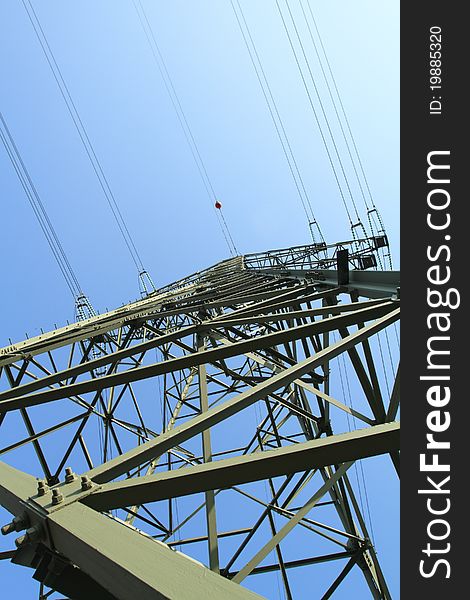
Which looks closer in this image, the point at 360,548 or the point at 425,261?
the point at 425,261

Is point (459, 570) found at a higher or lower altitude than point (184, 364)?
lower

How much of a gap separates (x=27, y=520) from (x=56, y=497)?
0.21m

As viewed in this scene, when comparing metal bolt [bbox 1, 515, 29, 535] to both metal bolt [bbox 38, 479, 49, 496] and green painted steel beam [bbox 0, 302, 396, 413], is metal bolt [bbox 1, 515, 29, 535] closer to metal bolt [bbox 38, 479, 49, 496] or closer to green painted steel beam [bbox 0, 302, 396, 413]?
metal bolt [bbox 38, 479, 49, 496]

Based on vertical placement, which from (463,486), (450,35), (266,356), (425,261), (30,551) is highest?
(266,356)

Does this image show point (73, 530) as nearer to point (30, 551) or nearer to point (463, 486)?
point (30, 551)

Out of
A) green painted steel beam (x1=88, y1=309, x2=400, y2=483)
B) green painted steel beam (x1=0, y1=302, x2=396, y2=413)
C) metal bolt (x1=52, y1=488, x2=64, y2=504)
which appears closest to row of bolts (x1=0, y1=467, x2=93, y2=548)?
metal bolt (x1=52, y1=488, x2=64, y2=504)

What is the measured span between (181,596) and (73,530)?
76 cm

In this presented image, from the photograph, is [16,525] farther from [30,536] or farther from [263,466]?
[263,466]

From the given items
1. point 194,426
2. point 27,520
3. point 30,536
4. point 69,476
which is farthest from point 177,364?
point 30,536

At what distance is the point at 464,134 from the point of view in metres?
3.05

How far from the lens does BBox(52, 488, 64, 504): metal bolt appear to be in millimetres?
2367

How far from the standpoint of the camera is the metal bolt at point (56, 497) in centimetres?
237

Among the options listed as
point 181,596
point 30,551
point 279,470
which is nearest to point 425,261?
point 279,470

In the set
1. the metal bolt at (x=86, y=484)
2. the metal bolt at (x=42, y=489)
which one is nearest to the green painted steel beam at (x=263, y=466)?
the metal bolt at (x=86, y=484)
